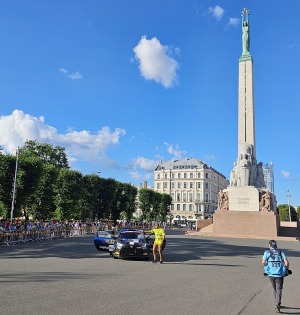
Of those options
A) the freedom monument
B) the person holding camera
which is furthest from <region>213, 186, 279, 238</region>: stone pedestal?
the person holding camera

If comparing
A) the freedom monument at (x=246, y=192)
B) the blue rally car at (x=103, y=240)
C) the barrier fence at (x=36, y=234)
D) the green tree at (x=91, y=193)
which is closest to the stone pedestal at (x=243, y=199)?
the freedom monument at (x=246, y=192)

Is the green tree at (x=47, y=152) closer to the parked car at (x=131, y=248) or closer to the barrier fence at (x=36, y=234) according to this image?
the barrier fence at (x=36, y=234)

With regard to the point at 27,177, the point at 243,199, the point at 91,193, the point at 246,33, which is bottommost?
the point at 243,199

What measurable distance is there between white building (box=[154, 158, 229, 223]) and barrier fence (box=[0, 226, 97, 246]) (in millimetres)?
68292

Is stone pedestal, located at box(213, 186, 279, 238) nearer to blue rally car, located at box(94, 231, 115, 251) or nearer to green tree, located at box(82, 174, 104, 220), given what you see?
blue rally car, located at box(94, 231, 115, 251)

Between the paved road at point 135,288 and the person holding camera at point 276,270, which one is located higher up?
the person holding camera at point 276,270

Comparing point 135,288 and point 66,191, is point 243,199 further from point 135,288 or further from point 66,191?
point 135,288

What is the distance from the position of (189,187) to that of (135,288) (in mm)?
99960

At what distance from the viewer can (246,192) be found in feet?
129

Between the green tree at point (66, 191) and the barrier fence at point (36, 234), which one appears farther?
the green tree at point (66, 191)

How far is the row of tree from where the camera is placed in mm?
38250

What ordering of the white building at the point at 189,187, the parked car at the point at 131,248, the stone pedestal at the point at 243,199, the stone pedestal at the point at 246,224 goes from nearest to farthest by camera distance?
the parked car at the point at 131,248 → the stone pedestal at the point at 246,224 → the stone pedestal at the point at 243,199 → the white building at the point at 189,187

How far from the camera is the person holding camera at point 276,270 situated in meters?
7.95

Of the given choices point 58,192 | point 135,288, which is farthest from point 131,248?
point 58,192
